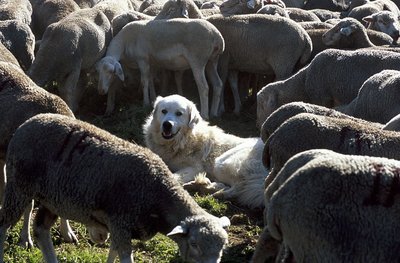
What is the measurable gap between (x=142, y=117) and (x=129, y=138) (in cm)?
94

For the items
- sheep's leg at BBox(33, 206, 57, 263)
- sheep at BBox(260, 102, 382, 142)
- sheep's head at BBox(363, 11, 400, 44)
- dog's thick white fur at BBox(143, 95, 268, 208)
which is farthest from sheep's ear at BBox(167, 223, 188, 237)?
sheep's head at BBox(363, 11, 400, 44)

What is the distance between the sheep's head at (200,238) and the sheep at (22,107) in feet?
6.11

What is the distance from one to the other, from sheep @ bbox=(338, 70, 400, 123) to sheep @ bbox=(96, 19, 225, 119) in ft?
11.1

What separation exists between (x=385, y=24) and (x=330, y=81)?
495 cm

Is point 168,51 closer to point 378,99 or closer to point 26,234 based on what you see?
point 378,99

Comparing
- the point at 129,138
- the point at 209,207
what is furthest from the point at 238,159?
the point at 129,138

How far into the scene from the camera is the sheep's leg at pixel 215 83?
1352 cm

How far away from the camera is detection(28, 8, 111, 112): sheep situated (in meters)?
12.1

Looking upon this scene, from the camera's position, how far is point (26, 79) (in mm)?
8055

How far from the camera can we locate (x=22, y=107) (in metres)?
7.70

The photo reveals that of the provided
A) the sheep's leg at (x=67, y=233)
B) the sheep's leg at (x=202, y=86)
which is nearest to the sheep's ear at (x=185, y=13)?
the sheep's leg at (x=202, y=86)

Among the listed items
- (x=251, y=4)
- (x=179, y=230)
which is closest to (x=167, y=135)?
(x=179, y=230)

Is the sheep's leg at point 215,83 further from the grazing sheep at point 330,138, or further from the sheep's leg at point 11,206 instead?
the sheep's leg at point 11,206

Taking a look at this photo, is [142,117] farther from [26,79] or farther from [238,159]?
[26,79]
